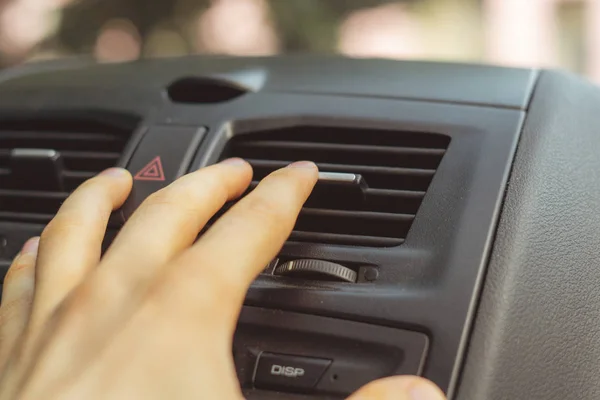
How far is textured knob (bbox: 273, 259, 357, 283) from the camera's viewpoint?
0.90m

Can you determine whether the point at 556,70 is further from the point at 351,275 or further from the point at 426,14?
the point at 426,14

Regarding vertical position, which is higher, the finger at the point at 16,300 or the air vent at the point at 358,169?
the air vent at the point at 358,169

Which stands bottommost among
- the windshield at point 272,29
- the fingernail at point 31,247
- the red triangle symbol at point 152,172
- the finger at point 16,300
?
the finger at point 16,300

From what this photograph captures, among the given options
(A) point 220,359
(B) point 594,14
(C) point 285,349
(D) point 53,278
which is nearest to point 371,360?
(C) point 285,349

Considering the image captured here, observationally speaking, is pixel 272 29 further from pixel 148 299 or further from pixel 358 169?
pixel 148 299

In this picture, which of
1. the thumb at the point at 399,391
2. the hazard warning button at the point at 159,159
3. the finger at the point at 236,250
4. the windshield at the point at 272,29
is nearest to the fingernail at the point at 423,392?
the thumb at the point at 399,391

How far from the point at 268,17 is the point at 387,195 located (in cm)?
345

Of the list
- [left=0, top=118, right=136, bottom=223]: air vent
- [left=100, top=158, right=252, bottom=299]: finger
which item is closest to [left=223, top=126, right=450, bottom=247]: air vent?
[left=100, top=158, right=252, bottom=299]: finger

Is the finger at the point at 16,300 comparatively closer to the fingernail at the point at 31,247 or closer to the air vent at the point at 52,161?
the fingernail at the point at 31,247

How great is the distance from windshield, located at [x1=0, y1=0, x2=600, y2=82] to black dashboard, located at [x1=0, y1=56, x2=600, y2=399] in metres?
2.56

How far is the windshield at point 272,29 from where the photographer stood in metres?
4.18

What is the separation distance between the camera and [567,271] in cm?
91

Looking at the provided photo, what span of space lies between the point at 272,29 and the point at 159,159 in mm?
3336

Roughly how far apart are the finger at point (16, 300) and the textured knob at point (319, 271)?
0.28 metres
